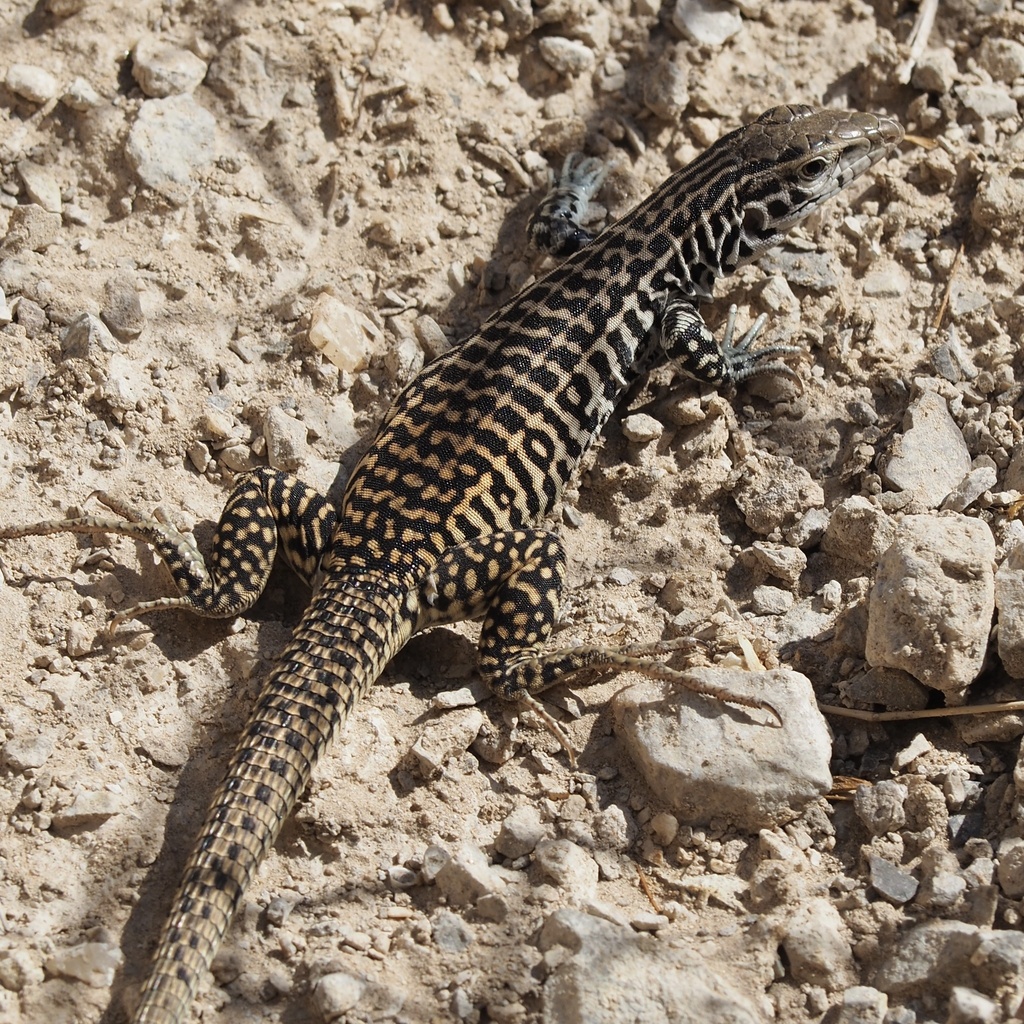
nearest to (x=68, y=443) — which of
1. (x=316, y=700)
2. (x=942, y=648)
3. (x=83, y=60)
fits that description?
(x=316, y=700)

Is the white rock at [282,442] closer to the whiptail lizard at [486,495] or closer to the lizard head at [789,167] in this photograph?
the whiptail lizard at [486,495]

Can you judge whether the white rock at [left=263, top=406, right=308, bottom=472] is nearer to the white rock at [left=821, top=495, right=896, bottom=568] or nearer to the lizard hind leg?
the lizard hind leg

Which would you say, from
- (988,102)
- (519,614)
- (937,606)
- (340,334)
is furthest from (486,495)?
(988,102)

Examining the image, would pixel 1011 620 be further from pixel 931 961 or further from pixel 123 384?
pixel 123 384

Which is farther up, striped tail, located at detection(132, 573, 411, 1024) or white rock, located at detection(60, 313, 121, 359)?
white rock, located at detection(60, 313, 121, 359)

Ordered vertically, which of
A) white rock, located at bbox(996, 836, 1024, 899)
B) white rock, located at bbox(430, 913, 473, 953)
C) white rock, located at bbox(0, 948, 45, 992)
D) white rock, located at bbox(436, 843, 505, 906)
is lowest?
white rock, located at bbox(0, 948, 45, 992)

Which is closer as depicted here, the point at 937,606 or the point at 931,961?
the point at 931,961

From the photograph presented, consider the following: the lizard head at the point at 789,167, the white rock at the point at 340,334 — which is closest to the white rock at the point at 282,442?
the white rock at the point at 340,334

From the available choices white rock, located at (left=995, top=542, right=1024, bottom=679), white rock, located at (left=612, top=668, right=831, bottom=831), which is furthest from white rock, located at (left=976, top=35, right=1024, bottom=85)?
white rock, located at (left=612, top=668, right=831, bottom=831)
